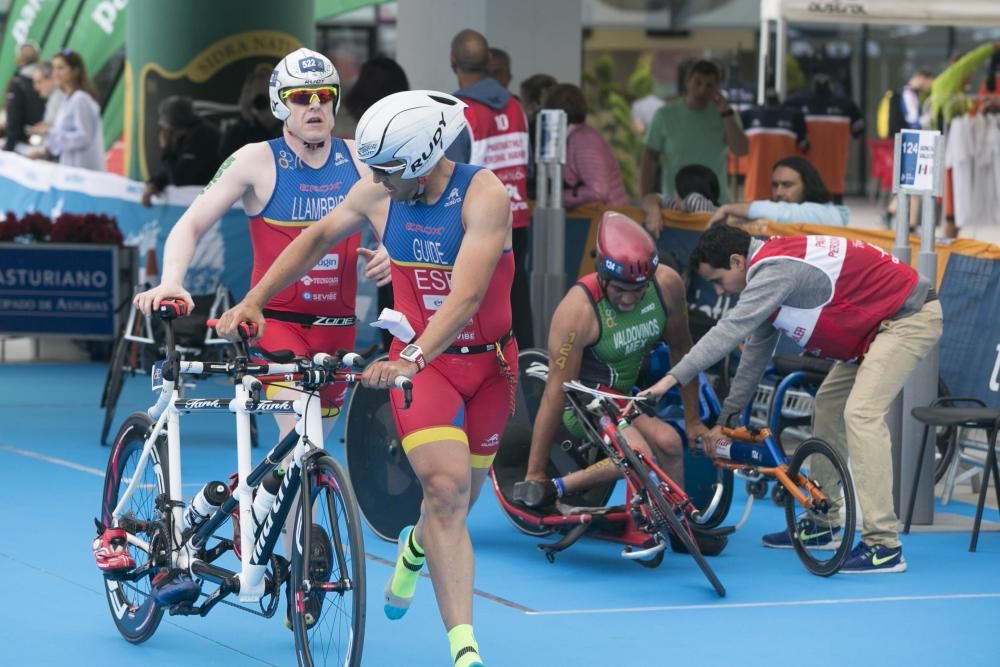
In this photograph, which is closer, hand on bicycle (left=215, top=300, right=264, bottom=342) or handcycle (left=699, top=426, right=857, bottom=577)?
hand on bicycle (left=215, top=300, right=264, bottom=342)

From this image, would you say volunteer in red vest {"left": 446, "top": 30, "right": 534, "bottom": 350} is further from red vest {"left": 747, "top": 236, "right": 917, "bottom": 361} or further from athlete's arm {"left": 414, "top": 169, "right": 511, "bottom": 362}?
athlete's arm {"left": 414, "top": 169, "right": 511, "bottom": 362}

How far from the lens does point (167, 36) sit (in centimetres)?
1711

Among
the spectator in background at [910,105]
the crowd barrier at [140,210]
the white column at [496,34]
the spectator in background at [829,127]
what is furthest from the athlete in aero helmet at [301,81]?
the spectator in background at [910,105]

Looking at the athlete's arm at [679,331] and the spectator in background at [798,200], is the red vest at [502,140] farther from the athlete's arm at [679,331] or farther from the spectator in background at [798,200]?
the athlete's arm at [679,331]

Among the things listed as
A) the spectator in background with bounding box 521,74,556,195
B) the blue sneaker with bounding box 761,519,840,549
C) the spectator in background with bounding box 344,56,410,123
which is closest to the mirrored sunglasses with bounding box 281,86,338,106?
the blue sneaker with bounding box 761,519,840,549

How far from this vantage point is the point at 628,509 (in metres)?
7.93

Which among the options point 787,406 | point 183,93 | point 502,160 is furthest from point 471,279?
point 183,93

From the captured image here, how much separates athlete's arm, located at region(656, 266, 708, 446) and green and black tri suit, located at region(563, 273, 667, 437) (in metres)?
0.03

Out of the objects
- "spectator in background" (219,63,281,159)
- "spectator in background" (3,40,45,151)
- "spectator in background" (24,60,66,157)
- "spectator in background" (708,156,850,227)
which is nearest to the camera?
"spectator in background" (708,156,850,227)

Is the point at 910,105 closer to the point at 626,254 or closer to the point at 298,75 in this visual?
the point at 626,254

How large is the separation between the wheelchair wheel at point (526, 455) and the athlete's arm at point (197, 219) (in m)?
2.10

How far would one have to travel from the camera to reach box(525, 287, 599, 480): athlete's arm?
26.2ft

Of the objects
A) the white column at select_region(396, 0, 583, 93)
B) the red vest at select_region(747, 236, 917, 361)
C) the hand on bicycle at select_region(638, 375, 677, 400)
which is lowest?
the hand on bicycle at select_region(638, 375, 677, 400)

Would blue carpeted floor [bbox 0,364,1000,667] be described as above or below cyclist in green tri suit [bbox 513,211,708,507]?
below
